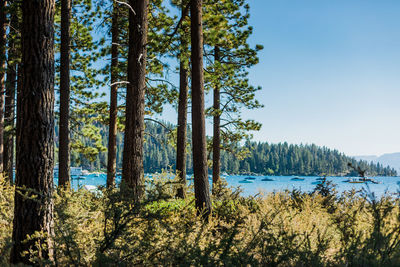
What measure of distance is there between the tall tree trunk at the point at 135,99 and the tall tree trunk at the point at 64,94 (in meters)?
3.97

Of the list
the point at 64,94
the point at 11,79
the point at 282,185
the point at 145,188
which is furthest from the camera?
the point at 282,185

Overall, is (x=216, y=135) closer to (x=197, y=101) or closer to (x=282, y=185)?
(x=197, y=101)

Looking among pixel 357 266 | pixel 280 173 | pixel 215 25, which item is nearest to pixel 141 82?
pixel 215 25

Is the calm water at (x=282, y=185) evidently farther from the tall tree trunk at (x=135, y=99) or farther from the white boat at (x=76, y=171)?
the tall tree trunk at (x=135, y=99)

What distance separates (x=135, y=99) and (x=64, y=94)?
4337mm

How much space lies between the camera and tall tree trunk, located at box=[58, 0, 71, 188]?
9703 mm

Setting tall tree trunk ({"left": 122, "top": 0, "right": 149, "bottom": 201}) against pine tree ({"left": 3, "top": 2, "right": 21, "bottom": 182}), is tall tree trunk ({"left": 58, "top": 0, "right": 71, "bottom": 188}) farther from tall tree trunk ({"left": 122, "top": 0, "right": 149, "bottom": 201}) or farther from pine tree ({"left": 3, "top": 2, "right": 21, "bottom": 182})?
tall tree trunk ({"left": 122, "top": 0, "right": 149, "bottom": 201})

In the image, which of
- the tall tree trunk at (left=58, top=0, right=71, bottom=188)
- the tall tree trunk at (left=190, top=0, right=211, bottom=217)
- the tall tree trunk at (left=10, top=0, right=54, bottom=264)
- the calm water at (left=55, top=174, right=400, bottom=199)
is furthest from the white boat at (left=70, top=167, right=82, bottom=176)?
the tall tree trunk at (left=10, top=0, right=54, bottom=264)

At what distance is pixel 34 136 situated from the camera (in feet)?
12.1

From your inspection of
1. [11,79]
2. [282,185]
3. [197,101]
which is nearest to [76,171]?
→ [282,185]

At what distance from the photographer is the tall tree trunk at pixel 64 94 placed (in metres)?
9.70

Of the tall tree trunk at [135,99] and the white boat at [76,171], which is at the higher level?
the tall tree trunk at [135,99]

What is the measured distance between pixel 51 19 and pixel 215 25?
5.46 metres

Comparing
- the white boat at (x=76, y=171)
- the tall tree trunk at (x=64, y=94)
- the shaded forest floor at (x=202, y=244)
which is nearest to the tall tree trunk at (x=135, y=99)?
the shaded forest floor at (x=202, y=244)
